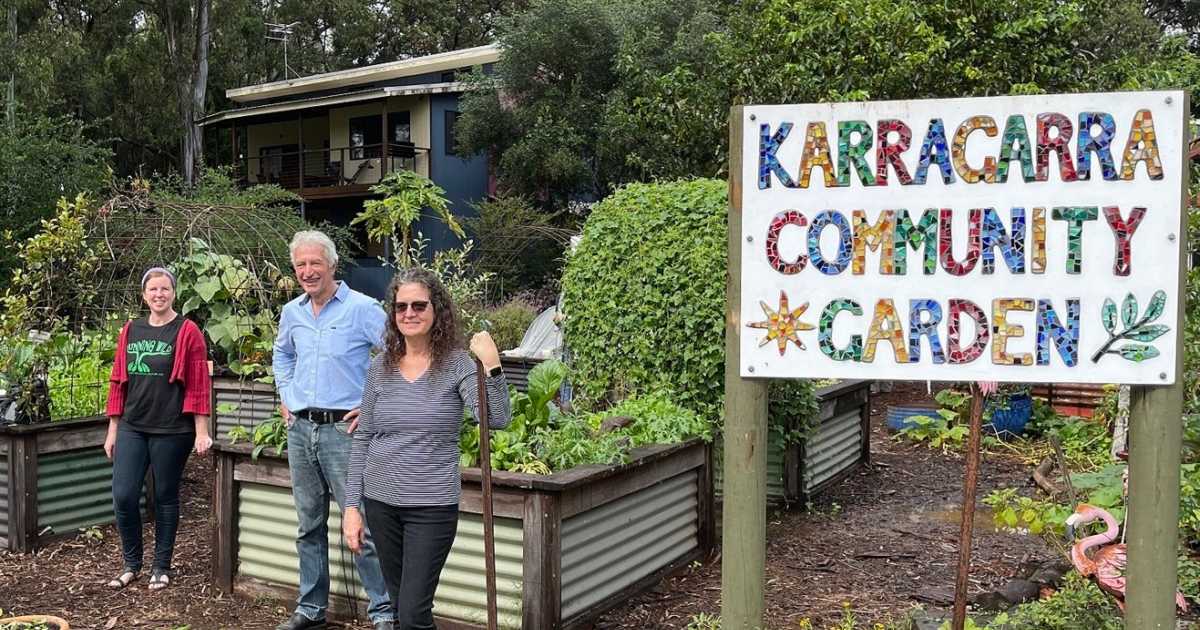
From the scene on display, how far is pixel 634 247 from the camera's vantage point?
23.1 ft

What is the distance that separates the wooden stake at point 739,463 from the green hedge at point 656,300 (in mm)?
3093

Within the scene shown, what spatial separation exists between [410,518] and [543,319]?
1030cm

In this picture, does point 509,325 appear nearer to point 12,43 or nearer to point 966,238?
point 966,238

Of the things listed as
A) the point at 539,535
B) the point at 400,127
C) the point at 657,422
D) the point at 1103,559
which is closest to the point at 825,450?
the point at 657,422

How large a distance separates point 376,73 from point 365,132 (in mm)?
1593

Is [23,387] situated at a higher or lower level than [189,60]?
lower

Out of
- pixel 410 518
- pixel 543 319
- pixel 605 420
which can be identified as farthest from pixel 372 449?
pixel 543 319

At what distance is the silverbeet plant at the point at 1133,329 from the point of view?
3.10 meters

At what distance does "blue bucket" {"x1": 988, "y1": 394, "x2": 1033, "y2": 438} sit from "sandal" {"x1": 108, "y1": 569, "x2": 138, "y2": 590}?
7.78 m

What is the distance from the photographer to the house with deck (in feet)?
86.1

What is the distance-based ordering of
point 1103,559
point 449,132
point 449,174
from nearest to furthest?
point 1103,559
point 449,132
point 449,174

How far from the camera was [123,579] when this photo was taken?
567 centimetres

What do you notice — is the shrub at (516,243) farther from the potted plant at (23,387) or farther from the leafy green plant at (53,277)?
the potted plant at (23,387)

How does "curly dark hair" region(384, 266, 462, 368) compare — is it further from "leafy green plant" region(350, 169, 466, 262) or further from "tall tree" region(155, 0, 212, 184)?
"tall tree" region(155, 0, 212, 184)
